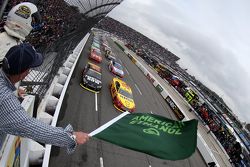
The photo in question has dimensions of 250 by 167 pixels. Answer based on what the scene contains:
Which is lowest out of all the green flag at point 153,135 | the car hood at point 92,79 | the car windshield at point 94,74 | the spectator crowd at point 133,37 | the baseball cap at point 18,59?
the spectator crowd at point 133,37

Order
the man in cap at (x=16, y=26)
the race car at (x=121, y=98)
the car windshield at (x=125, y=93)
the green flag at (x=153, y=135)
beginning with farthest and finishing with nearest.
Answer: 1. the car windshield at (x=125, y=93)
2. the race car at (x=121, y=98)
3. the green flag at (x=153, y=135)
4. the man in cap at (x=16, y=26)

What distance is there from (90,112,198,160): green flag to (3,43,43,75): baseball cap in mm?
1559

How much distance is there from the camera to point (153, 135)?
379 centimetres

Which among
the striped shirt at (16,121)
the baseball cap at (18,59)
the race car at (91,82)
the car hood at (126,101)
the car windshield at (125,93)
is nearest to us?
the striped shirt at (16,121)

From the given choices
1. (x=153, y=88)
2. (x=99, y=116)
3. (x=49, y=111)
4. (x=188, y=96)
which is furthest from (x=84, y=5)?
(x=188, y=96)

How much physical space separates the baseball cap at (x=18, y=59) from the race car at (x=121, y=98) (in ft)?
48.6

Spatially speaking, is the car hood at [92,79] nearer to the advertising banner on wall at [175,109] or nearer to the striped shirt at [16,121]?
the advertising banner on wall at [175,109]

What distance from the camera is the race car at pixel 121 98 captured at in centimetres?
1698

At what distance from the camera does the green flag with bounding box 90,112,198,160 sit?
3.60 meters

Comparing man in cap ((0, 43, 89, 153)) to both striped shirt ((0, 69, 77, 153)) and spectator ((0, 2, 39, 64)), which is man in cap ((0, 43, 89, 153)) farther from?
spectator ((0, 2, 39, 64))

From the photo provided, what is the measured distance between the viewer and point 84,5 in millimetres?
9938

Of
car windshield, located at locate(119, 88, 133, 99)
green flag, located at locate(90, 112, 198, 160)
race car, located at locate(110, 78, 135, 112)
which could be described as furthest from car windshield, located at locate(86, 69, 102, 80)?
green flag, located at locate(90, 112, 198, 160)

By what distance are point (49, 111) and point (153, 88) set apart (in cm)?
2085

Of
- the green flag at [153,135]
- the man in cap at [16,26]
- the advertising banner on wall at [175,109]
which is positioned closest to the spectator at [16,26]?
the man in cap at [16,26]
